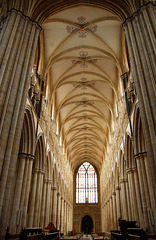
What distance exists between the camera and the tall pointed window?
39.8 m

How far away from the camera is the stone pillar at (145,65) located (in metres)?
8.23

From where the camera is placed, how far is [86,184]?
4088cm

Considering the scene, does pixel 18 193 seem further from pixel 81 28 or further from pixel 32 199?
pixel 81 28

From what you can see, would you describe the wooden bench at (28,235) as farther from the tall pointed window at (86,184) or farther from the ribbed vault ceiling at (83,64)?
the tall pointed window at (86,184)

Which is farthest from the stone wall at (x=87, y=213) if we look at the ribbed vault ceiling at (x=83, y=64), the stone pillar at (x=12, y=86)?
the stone pillar at (x=12, y=86)

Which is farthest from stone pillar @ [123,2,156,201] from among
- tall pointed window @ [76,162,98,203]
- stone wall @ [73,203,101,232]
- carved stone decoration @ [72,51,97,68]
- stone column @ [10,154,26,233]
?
tall pointed window @ [76,162,98,203]

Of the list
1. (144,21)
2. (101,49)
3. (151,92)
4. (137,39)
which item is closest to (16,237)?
(151,92)

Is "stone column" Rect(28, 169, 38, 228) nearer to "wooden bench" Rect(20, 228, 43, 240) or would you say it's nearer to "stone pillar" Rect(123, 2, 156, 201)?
"wooden bench" Rect(20, 228, 43, 240)

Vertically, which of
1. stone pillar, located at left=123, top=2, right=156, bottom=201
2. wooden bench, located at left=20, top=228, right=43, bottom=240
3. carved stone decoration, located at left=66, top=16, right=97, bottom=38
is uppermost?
carved stone decoration, located at left=66, top=16, right=97, bottom=38

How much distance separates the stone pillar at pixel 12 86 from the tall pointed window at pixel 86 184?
3286 centimetres

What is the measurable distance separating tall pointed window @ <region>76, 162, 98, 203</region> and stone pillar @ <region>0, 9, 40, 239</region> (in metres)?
32.9

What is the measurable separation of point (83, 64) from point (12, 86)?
1104 cm

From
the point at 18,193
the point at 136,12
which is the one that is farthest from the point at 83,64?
the point at 18,193

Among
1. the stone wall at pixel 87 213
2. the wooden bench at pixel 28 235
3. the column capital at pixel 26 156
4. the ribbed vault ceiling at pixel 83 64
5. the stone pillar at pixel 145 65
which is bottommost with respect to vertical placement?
the wooden bench at pixel 28 235
